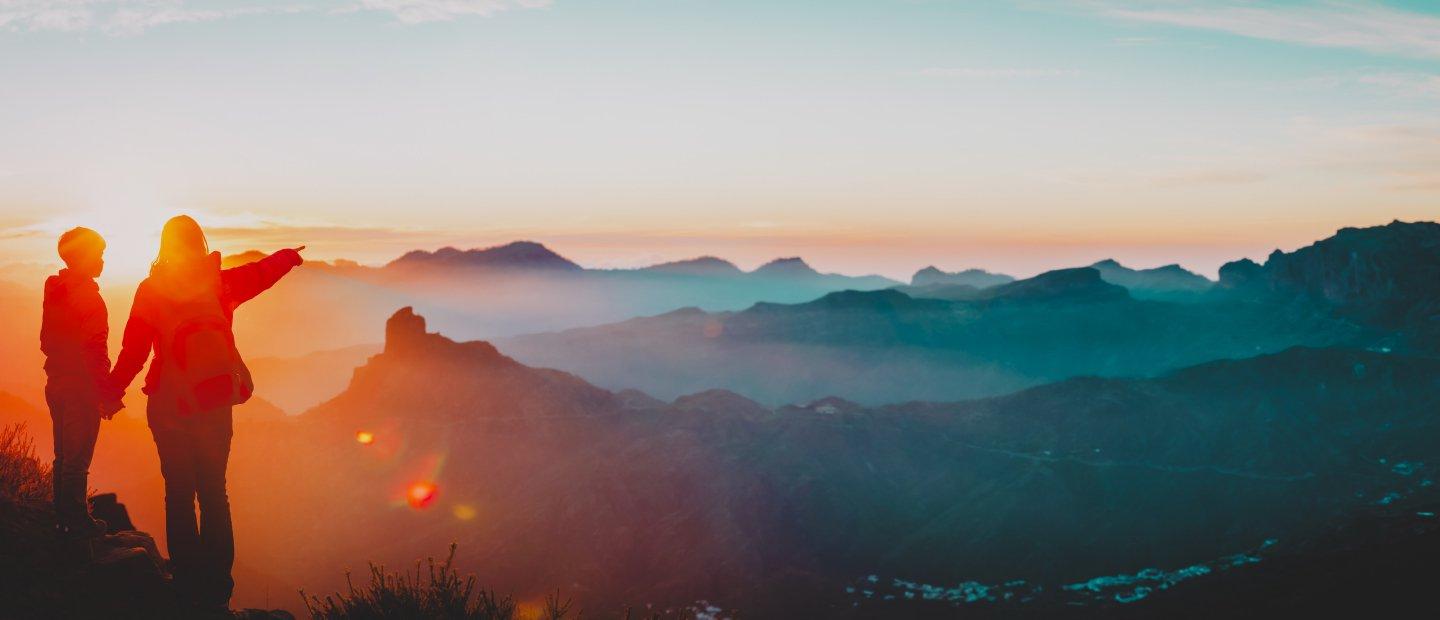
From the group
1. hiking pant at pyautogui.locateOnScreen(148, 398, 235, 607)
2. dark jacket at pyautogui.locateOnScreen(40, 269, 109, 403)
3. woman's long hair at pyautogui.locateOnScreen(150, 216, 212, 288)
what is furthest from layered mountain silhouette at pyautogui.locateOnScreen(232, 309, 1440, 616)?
woman's long hair at pyautogui.locateOnScreen(150, 216, 212, 288)

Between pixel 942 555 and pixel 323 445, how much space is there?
75164mm

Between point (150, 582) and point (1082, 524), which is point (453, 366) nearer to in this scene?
point (1082, 524)

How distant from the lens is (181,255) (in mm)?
9141

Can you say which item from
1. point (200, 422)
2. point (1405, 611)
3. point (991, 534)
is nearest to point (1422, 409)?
point (991, 534)

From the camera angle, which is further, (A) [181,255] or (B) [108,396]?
(B) [108,396]

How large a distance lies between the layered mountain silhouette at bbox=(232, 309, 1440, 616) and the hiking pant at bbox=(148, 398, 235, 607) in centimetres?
8016

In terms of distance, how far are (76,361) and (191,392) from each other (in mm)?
2192

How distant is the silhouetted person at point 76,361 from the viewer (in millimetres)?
9891

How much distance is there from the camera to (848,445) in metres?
122

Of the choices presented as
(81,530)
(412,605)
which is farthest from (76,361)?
(412,605)

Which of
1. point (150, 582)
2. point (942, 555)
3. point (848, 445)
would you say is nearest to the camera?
point (150, 582)

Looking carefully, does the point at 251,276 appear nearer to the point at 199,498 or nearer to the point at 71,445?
the point at 199,498

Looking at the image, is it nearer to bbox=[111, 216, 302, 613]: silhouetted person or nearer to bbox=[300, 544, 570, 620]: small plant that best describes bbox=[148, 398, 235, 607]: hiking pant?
bbox=[111, 216, 302, 613]: silhouetted person

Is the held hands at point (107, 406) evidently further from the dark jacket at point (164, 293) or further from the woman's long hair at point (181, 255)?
the woman's long hair at point (181, 255)
